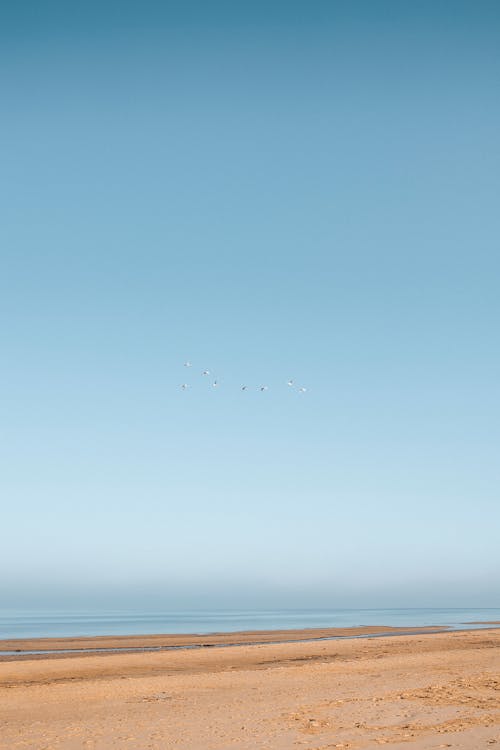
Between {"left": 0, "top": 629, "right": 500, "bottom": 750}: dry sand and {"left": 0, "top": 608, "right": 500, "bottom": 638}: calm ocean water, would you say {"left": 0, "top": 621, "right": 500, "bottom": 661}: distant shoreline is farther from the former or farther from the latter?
{"left": 0, "top": 629, "right": 500, "bottom": 750}: dry sand

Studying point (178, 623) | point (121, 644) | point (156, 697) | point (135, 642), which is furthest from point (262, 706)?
point (178, 623)

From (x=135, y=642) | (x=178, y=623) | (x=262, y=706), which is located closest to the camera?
(x=262, y=706)

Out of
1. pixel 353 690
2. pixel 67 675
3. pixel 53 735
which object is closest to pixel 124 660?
pixel 67 675

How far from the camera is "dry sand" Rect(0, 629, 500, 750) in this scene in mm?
15227

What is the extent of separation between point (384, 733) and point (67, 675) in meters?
22.5

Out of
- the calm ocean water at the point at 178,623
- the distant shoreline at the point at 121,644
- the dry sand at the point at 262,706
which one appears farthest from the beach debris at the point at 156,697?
the calm ocean water at the point at 178,623

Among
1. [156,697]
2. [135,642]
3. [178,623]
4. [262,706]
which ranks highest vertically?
[262,706]

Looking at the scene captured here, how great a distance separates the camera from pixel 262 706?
1997 cm

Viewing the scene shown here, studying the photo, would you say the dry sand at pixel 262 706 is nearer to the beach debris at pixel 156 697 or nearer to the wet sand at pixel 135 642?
the beach debris at pixel 156 697

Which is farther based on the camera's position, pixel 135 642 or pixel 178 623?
pixel 178 623

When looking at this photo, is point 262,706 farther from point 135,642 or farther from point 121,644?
point 135,642

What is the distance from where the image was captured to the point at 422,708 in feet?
60.4

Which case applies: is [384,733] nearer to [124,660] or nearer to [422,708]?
[422,708]

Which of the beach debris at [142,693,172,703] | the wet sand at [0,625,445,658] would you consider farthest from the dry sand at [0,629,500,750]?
the wet sand at [0,625,445,658]
